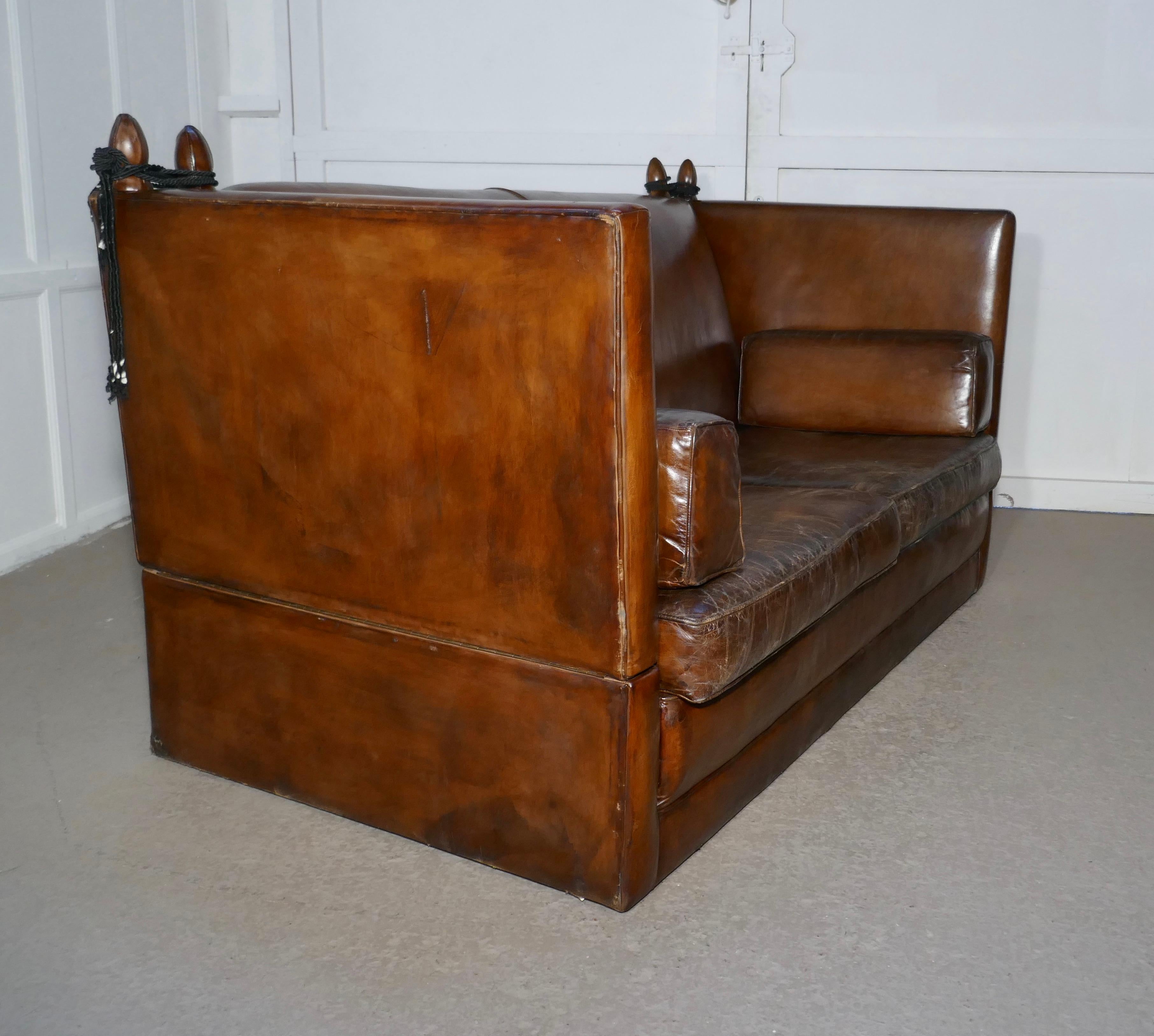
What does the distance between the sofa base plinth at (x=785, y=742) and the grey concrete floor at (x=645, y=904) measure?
0.04 m

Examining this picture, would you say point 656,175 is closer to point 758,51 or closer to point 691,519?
point 758,51

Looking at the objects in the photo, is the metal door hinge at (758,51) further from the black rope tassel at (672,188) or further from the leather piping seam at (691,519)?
the leather piping seam at (691,519)

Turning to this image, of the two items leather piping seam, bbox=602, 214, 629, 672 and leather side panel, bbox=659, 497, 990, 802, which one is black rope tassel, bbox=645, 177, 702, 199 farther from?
leather piping seam, bbox=602, 214, 629, 672

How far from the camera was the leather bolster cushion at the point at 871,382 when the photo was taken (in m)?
2.63

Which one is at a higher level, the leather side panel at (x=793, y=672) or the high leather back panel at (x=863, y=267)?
the high leather back panel at (x=863, y=267)

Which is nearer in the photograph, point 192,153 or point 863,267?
point 192,153

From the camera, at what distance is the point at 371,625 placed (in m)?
1.72

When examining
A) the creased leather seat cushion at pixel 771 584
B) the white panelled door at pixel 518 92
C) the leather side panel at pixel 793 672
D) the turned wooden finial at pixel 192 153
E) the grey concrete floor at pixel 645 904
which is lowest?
the grey concrete floor at pixel 645 904

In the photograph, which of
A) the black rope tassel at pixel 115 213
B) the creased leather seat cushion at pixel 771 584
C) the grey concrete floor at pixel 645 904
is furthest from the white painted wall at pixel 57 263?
the creased leather seat cushion at pixel 771 584

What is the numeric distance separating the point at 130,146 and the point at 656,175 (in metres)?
1.44

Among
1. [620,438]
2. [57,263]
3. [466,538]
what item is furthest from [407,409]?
[57,263]

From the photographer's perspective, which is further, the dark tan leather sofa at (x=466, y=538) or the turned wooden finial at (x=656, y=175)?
the turned wooden finial at (x=656, y=175)

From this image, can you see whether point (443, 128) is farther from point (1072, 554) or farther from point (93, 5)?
point (1072, 554)

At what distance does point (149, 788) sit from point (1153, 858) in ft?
4.97
